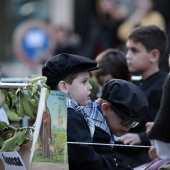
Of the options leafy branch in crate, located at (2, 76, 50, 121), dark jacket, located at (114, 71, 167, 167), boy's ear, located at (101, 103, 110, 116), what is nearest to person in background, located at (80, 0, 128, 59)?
dark jacket, located at (114, 71, 167, 167)

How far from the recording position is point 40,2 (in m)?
24.4

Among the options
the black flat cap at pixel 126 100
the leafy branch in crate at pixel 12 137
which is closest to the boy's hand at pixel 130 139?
the black flat cap at pixel 126 100

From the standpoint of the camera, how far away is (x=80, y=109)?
539 cm

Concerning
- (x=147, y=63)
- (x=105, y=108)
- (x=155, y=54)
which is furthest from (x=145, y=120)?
(x=105, y=108)

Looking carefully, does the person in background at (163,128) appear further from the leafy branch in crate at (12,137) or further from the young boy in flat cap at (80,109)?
the leafy branch in crate at (12,137)

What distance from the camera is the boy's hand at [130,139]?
21.6 ft

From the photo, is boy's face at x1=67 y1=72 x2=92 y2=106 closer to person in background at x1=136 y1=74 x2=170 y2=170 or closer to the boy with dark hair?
person in background at x1=136 y1=74 x2=170 y2=170

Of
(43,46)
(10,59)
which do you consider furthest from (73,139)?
(10,59)

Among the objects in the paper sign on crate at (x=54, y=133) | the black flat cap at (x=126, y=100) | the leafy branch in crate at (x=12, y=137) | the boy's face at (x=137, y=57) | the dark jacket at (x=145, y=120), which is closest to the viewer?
the paper sign on crate at (x=54, y=133)

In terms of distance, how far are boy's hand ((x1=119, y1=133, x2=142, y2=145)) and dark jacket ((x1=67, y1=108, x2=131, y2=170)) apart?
49.2 inches

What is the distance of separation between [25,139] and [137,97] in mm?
735

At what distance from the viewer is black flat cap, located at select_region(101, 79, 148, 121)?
210 inches

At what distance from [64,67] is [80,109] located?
28 centimetres

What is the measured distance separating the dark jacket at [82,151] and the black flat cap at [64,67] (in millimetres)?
232
